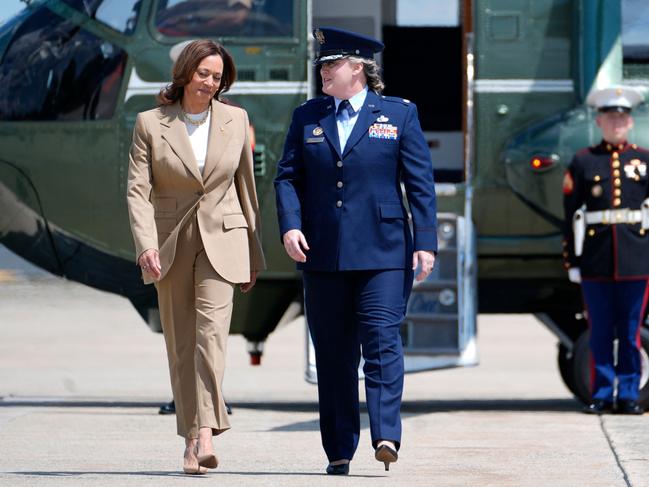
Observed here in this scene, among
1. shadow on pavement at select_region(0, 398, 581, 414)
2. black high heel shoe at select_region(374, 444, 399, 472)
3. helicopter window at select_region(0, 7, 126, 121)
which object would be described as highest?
helicopter window at select_region(0, 7, 126, 121)

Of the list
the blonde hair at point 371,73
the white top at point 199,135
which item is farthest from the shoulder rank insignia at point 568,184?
the white top at point 199,135

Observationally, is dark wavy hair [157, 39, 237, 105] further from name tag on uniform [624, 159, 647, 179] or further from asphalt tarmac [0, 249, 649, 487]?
name tag on uniform [624, 159, 647, 179]

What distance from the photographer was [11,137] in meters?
9.48

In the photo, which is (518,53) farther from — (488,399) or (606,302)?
(488,399)

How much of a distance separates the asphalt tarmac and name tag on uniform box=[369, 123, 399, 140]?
1.29 m

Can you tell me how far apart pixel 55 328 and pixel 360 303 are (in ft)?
46.7

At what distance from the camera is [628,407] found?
923cm

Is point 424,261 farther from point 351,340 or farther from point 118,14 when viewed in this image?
point 118,14

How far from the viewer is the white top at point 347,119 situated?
22.1 feet

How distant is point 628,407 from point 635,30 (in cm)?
200

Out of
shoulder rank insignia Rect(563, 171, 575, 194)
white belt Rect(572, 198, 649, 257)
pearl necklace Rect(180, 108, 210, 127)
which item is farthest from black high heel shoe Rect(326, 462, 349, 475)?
shoulder rank insignia Rect(563, 171, 575, 194)

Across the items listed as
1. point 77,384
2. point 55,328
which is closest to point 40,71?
point 77,384

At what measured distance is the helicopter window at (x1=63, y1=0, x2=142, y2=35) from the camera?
943 cm

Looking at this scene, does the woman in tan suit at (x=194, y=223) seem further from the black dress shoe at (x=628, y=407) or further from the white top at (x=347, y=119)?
the black dress shoe at (x=628, y=407)
